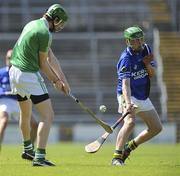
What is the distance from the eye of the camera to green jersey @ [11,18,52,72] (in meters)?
10.7

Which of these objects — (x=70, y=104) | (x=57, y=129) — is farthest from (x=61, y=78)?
(x=70, y=104)

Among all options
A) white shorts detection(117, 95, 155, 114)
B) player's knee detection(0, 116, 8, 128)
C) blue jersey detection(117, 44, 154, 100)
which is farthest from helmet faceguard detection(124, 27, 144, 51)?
player's knee detection(0, 116, 8, 128)

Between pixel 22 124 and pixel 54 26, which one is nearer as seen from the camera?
pixel 54 26

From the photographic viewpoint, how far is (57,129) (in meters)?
24.2

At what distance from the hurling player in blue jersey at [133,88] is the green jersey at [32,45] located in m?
1.28

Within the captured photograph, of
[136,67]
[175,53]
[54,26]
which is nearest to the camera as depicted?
[54,26]

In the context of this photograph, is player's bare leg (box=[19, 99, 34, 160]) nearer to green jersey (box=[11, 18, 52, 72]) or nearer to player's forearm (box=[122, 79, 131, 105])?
green jersey (box=[11, 18, 52, 72])

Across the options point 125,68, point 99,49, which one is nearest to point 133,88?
point 125,68

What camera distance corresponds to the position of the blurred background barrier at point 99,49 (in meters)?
25.3

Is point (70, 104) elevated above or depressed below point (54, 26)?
below

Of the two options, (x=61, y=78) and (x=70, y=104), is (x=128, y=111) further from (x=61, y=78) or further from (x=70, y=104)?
(x=70, y=104)

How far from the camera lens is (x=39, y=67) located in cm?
1102

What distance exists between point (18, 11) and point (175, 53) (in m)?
5.64

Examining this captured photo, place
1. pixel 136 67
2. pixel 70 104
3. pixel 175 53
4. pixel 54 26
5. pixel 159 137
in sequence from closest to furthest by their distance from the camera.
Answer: pixel 54 26
pixel 136 67
pixel 159 137
pixel 70 104
pixel 175 53
